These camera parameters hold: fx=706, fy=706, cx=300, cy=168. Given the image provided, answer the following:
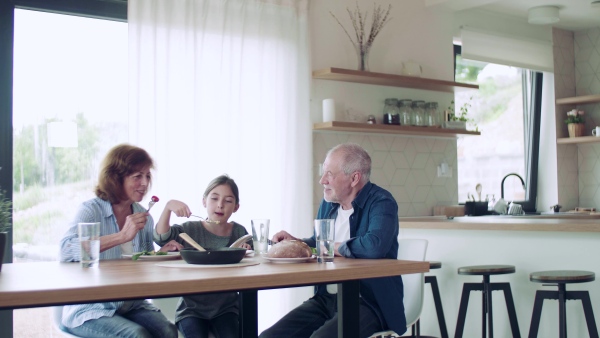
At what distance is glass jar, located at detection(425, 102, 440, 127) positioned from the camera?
5137 mm

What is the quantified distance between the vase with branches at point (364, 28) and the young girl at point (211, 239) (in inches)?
83.8

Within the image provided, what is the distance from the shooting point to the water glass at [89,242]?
6.82ft

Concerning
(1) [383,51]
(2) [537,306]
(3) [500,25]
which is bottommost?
(2) [537,306]

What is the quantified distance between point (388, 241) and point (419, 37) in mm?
3125

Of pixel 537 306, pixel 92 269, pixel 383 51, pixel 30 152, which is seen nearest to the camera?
pixel 92 269

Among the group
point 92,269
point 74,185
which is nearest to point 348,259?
point 92,269

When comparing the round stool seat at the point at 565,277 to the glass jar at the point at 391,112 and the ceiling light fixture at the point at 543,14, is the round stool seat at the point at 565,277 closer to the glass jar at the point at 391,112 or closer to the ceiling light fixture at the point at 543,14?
the glass jar at the point at 391,112

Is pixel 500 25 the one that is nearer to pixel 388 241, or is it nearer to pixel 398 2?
pixel 398 2

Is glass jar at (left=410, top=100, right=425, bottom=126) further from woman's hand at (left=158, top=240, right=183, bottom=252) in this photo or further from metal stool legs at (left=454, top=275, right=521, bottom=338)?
woman's hand at (left=158, top=240, right=183, bottom=252)

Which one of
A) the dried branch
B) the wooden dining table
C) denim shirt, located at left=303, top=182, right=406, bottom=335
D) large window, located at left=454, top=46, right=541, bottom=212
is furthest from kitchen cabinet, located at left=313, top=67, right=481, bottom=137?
the wooden dining table

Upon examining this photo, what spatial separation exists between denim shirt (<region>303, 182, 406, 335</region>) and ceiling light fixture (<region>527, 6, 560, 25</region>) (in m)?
3.59

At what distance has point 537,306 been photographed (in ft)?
11.2

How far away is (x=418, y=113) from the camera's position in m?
5.12

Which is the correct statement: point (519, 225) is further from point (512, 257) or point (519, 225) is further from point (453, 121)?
point (453, 121)
